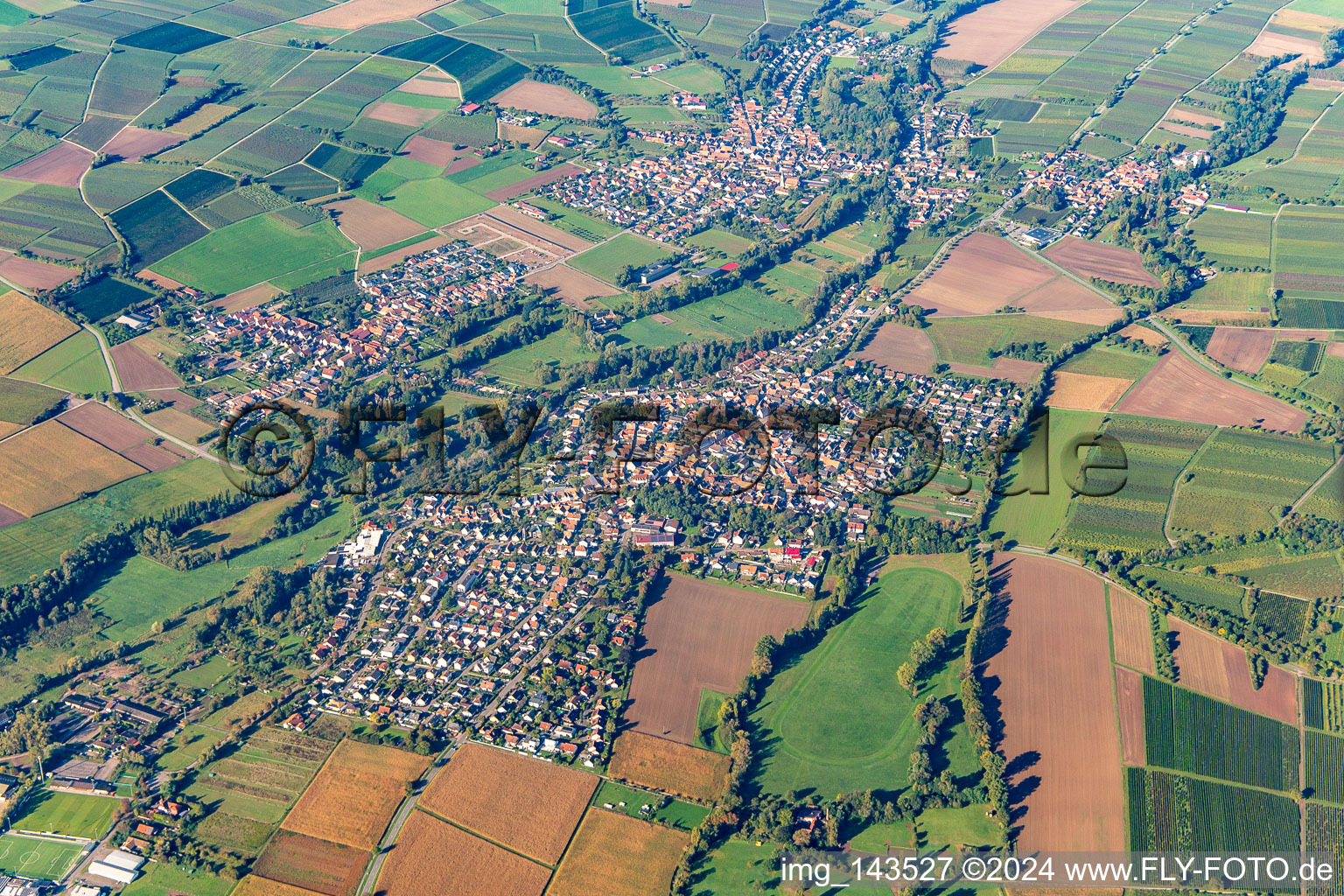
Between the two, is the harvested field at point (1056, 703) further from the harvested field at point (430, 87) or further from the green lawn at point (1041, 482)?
the harvested field at point (430, 87)

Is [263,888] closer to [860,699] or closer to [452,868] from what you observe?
[452,868]

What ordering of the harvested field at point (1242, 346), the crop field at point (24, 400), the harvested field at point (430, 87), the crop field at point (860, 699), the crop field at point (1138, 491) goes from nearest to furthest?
1. the crop field at point (860, 699)
2. the crop field at point (1138, 491)
3. the crop field at point (24, 400)
4. the harvested field at point (1242, 346)
5. the harvested field at point (430, 87)

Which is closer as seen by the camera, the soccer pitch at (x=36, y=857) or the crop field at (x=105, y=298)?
the soccer pitch at (x=36, y=857)

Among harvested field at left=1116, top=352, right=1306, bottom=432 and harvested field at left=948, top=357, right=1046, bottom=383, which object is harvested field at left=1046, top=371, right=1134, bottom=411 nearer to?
harvested field at left=1116, top=352, right=1306, bottom=432

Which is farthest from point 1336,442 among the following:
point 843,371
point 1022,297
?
point 843,371

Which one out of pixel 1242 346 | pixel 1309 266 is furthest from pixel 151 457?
pixel 1309 266

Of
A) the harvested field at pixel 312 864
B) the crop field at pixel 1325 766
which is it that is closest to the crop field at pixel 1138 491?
the crop field at pixel 1325 766
